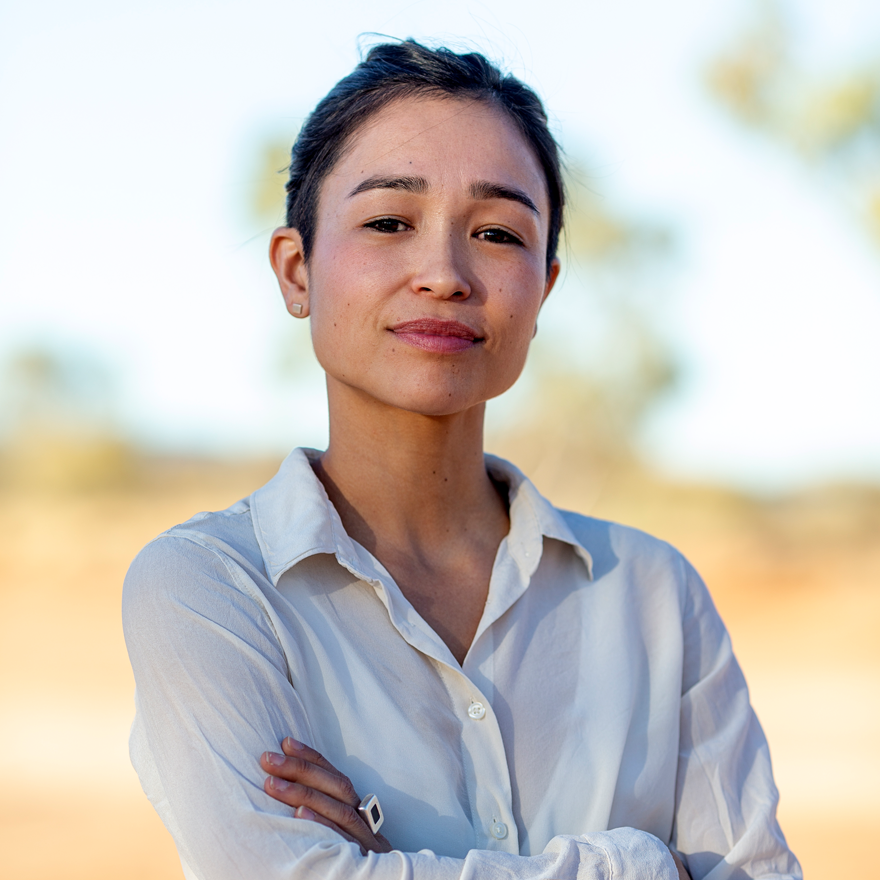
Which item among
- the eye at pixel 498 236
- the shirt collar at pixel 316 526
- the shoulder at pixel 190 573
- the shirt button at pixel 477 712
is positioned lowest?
the shirt button at pixel 477 712

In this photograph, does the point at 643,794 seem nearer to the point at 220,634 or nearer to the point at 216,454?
the point at 220,634

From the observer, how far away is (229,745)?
1.60 metres

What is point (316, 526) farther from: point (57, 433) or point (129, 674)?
point (57, 433)

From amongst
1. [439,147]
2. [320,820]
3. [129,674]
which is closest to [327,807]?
[320,820]

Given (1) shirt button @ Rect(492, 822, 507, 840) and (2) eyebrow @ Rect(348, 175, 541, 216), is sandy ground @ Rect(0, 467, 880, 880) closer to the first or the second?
(1) shirt button @ Rect(492, 822, 507, 840)

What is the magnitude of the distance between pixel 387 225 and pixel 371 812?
0.99 m

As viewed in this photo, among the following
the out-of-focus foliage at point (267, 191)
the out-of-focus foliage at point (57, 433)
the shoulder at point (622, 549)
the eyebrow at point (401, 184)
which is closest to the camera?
the eyebrow at point (401, 184)

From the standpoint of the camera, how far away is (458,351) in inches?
74.9

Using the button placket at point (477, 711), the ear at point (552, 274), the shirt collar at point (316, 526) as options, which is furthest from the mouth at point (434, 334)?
the button placket at point (477, 711)

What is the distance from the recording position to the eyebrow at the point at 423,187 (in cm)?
191

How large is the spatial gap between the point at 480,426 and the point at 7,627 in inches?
681

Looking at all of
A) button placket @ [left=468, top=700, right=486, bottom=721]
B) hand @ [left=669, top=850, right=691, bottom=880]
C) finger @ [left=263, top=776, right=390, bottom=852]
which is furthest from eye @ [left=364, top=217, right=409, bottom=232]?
hand @ [left=669, top=850, right=691, bottom=880]

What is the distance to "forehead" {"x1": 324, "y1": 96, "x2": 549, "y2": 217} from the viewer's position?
1930 millimetres

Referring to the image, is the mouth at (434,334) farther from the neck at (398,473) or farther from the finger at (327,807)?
the finger at (327,807)
